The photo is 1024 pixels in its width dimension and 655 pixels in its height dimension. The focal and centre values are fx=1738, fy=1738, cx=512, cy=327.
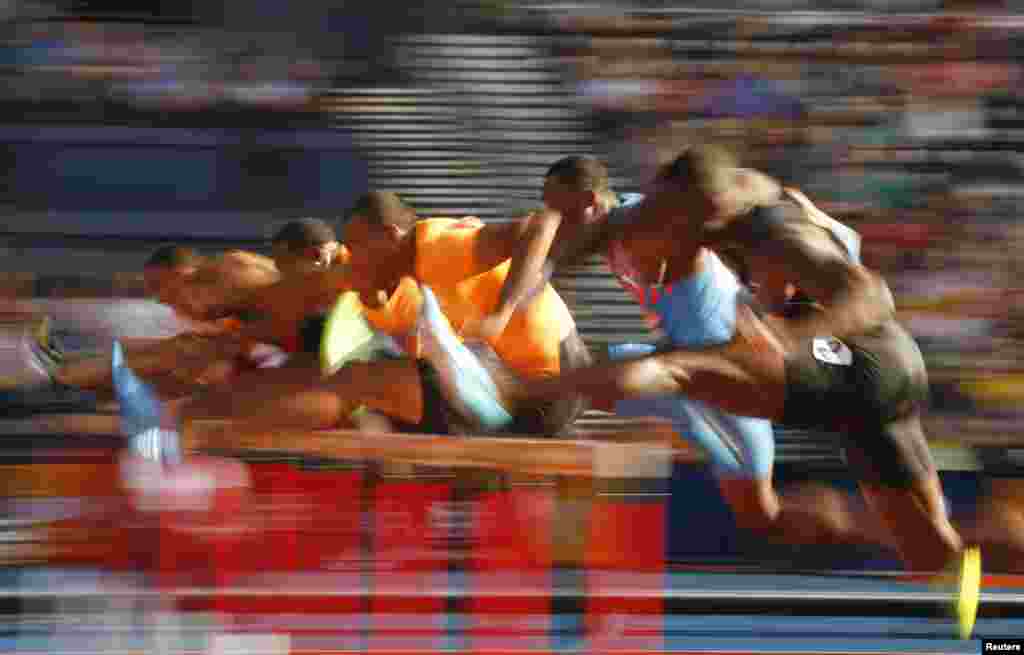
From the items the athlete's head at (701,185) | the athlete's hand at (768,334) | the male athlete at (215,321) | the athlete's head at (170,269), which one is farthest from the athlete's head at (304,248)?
the athlete's hand at (768,334)

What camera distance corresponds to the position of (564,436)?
5820 millimetres

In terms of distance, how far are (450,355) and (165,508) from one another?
97cm

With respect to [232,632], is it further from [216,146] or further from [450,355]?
[216,146]

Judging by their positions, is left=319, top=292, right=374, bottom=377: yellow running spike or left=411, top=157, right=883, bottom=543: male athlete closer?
left=411, top=157, right=883, bottom=543: male athlete

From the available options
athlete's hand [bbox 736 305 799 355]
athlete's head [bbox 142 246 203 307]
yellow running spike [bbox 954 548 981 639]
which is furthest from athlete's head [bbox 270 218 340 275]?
yellow running spike [bbox 954 548 981 639]

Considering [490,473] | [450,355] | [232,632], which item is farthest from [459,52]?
[232,632]

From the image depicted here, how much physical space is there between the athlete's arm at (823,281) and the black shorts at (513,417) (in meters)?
0.83

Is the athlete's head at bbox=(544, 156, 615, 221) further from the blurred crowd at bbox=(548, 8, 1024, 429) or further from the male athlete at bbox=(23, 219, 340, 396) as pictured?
the male athlete at bbox=(23, 219, 340, 396)

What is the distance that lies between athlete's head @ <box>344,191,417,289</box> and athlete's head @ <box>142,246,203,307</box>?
56cm

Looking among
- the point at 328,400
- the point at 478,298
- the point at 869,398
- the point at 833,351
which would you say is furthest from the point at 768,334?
the point at 328,400

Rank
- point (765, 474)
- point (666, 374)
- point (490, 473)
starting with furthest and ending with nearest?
point (765, 474) < point (490, 473) < point (666, 374)

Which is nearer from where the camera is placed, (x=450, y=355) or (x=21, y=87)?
(x=450, y=355)

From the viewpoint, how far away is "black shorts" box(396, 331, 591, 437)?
5473 mm

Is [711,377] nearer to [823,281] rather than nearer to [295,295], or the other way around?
[823,281]
